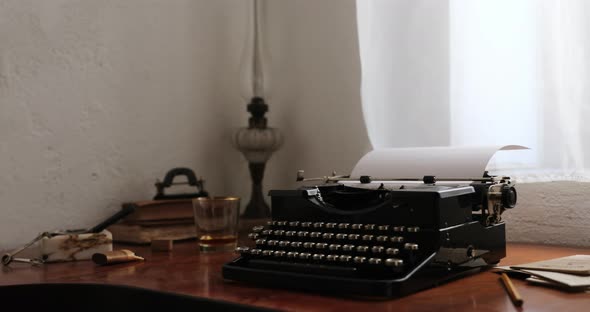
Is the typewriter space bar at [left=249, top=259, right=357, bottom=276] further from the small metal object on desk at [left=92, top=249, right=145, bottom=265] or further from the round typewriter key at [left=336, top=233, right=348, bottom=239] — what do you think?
the small metal object on desk at [left=92, top=249, right=145, bottom=265]

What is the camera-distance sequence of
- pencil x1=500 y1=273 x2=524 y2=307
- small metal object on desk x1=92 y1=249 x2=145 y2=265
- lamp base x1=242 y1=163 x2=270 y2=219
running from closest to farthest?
1. pencil x1=500 y1=273 x2=524 y2=307
2. small metal object on desk x1=92 y1=249 x2=145 y2=265
3. lamp base x1=242 y1=163 x2=270 y2=219

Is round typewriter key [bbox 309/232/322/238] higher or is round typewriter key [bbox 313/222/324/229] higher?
round typewriter key [bbox 313/222/324/229]

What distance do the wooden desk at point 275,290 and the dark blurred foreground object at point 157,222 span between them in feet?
0.71

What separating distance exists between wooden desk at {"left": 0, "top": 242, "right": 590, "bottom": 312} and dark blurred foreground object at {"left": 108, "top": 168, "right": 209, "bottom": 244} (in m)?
0.22

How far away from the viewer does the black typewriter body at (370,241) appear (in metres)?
1.04

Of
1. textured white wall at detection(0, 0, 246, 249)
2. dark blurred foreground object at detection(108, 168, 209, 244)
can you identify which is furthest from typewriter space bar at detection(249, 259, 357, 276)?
textured white wall at detection(0, 0, 246, 249)

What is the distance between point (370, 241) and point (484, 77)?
0.76 meters

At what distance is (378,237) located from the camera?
1.09 metres

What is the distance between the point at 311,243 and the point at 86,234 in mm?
664

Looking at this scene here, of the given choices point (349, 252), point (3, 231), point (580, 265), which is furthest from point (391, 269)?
point (3, 231)

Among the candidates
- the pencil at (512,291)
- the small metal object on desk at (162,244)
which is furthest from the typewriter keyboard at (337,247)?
the small metal object on desk at (162,244)

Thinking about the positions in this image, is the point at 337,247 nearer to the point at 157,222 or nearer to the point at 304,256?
the point at 304,256

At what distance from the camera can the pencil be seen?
947 mm

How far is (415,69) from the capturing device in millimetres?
1841
